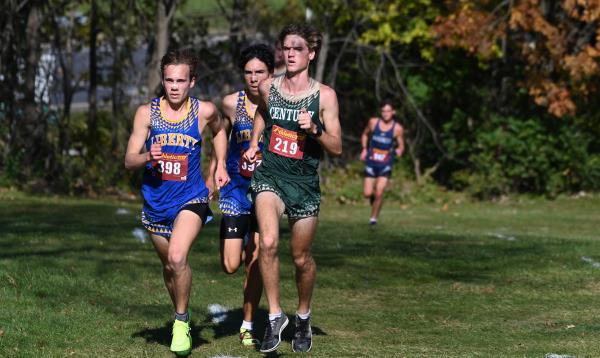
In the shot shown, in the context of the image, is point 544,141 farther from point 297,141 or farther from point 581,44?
point 297,141

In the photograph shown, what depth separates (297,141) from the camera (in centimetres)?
Result: 761

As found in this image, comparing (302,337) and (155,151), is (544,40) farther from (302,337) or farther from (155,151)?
(155,151)

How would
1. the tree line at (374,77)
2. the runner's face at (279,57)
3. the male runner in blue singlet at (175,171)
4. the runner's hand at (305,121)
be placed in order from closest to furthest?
the runner's hand at (305,121) → the male runner in blue singlet at (175,171) → the runner's face at (279,57) → the tree line at (374,77)

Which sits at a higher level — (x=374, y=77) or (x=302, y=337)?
(x=374, y=77)

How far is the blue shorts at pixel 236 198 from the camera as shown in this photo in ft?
27.6

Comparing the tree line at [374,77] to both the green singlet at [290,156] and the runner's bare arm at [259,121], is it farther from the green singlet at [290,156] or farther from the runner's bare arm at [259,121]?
the green singlet at [290,156]

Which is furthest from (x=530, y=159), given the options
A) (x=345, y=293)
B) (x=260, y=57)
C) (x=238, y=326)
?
(x=260, y=57)

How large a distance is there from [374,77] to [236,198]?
1735cm

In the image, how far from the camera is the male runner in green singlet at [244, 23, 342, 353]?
7.54 meters

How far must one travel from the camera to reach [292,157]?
7645 millimetres

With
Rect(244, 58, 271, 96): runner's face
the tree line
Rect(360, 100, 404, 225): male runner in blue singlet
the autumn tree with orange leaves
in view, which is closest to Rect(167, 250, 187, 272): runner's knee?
Rect(244, 58, 271, 96): runner's face

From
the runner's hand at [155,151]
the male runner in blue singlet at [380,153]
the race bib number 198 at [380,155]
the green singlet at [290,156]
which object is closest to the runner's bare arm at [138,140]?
the runner's hand at [155,151]

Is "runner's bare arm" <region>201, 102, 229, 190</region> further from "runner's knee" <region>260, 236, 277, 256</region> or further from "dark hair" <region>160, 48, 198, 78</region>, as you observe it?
"runner's knee" <region>260, 236, 277, 256</region>

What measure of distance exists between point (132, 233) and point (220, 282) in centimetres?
370
